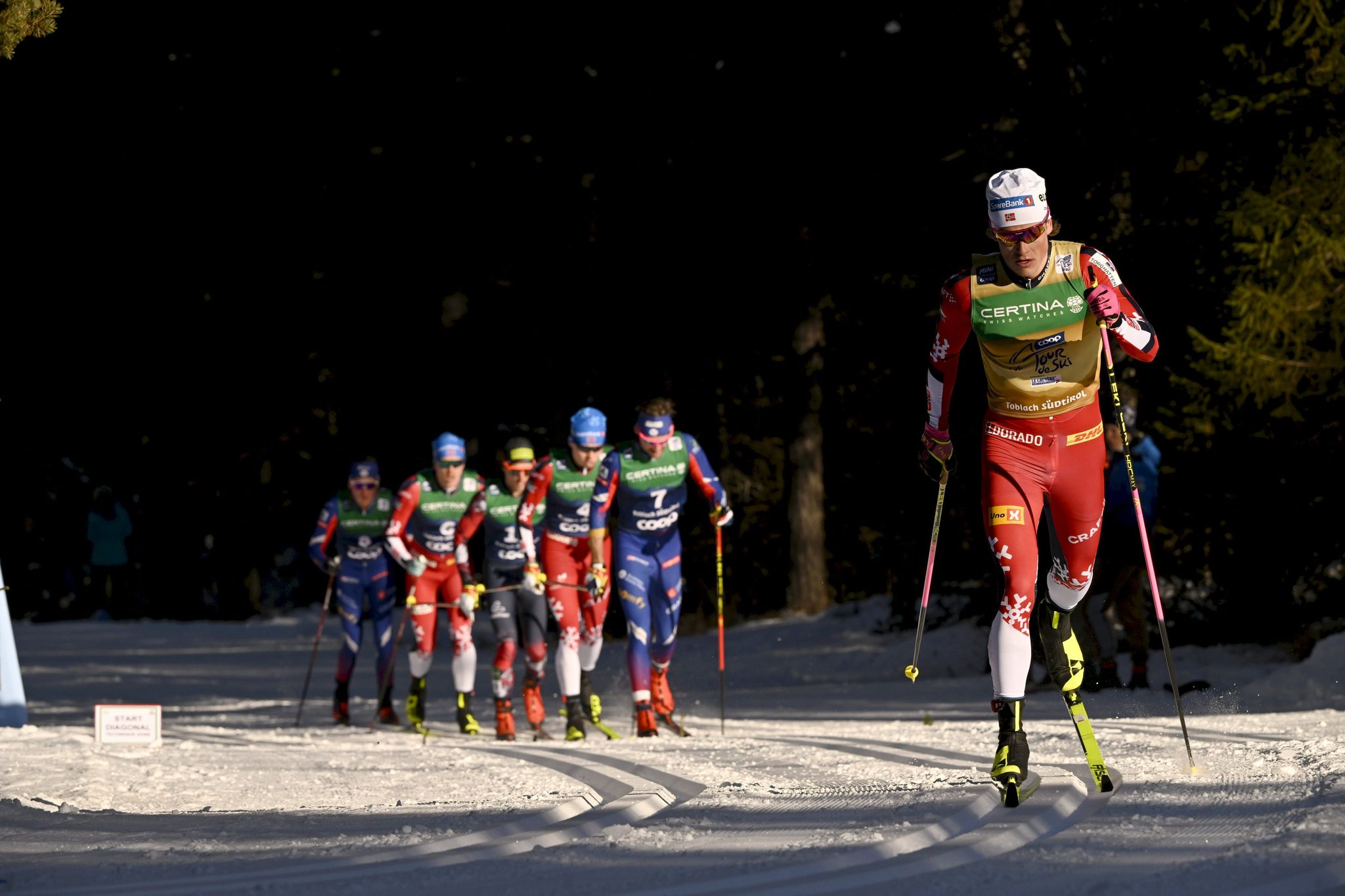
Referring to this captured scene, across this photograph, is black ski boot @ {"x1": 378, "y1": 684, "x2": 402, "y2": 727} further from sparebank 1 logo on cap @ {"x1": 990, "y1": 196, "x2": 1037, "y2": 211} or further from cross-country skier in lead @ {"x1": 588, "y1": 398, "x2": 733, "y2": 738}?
sparebank 1 logo on cap @ {"x1": 990, "y1": 196, "x2": 1037, "y2": 211}

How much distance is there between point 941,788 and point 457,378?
2149 centimetres

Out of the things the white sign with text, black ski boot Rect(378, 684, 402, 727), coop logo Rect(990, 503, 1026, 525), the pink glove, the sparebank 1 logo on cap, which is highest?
the sparebank 1 logo on cap

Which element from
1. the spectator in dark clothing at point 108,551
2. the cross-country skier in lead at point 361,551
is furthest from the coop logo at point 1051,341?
the spectator in dark clothing at point 108,551

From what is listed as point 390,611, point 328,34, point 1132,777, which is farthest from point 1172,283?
point 328,34

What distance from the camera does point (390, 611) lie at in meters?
15.9

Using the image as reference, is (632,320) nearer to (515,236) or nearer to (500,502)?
(515,236)

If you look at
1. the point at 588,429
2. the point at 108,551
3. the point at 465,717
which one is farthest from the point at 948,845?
the point at 108,551

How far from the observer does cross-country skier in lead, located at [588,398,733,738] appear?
1326 cm

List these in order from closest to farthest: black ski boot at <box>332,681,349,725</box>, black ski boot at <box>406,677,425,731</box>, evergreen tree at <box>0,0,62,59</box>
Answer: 1. evergreen tree at <box>0,0,62,59</box>
2. black ski boot at <box>406,677,425,731</box>
3. black ski boot at <box>332,681,349,725</box>

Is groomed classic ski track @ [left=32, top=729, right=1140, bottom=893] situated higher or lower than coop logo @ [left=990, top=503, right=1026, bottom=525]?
lower

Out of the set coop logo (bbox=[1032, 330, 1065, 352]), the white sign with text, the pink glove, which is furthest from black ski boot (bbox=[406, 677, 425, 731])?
the pink glove

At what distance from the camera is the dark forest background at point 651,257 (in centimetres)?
1592

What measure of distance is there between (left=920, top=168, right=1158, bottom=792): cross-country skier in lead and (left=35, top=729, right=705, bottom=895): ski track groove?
169 cm

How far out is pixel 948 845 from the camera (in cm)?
632
